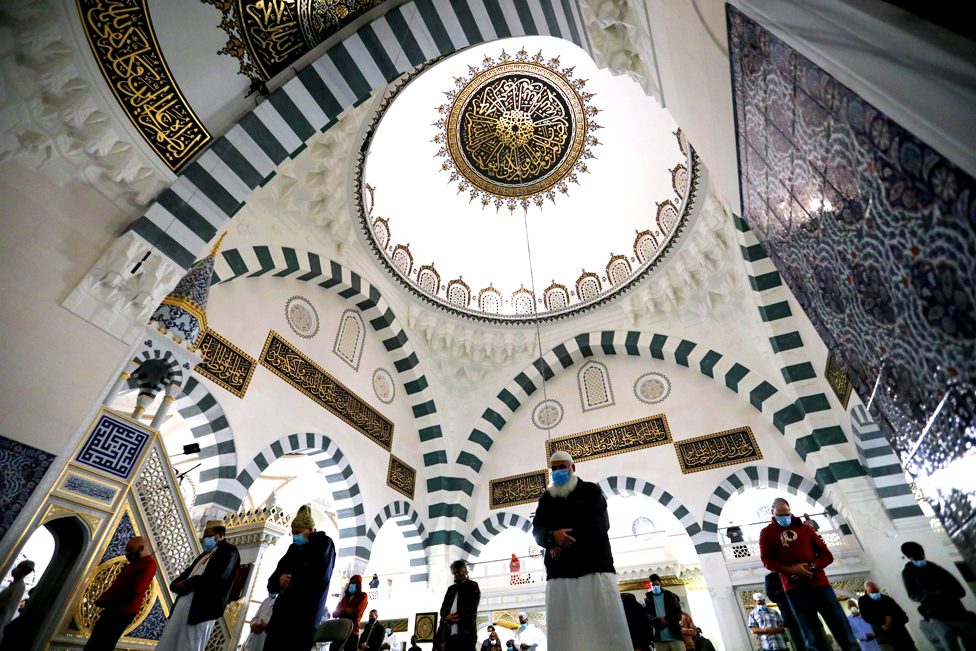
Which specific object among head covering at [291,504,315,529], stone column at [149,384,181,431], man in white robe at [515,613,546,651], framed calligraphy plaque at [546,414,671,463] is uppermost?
framed calligraphy plaque at [546,414,671,463]

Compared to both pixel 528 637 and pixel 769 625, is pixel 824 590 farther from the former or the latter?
pixel 528 637

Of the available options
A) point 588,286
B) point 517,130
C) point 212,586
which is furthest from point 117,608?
point 517,130

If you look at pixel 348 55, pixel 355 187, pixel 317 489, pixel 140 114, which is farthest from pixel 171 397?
pixel 317 489

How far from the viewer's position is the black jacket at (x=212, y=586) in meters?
2.23

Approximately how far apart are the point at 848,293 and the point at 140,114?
4180 mm

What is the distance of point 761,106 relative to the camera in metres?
1.79

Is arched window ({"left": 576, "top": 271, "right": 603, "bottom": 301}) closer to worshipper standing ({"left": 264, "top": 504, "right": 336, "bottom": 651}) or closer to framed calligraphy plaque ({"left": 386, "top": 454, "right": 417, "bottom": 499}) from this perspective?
framed calligraphy plaque ({"left": 386, "top": 454, "right": 417, "bottom": 499})

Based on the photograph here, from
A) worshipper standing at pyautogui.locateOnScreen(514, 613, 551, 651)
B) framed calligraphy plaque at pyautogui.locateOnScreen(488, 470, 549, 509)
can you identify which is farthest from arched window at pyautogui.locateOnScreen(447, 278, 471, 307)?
worshipper standing at pyautogui.locateOnScreen(514, 613, 551, 651)

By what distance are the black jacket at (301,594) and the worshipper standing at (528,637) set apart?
541 centimetres

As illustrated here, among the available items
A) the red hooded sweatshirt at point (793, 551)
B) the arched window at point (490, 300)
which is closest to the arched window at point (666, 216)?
the arched window at point (490, 300)

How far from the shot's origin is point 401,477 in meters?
7.31

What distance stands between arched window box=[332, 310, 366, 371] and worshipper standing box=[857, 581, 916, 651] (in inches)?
240

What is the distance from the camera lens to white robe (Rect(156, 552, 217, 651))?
2215mm

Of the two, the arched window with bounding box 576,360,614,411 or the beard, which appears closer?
the beard
